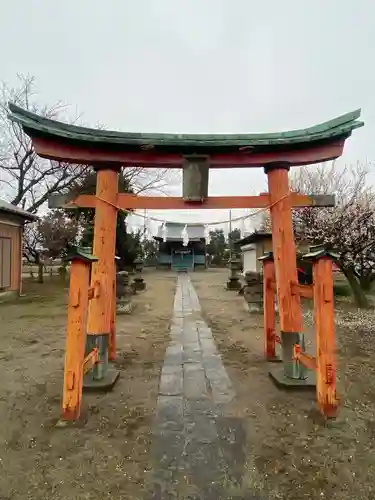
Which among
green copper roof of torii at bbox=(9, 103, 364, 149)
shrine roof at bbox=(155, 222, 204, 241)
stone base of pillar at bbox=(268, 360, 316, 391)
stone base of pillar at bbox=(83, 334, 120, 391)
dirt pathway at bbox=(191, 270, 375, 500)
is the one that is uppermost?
shrine roof at bbox=(155, 222, 204, 241)

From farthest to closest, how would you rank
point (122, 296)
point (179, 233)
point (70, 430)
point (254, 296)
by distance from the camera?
point (179, 233)
point (122, 296)
point (254, 296)
point (70, 430)

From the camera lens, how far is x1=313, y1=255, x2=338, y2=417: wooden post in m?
3.68

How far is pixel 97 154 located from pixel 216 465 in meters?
3.77

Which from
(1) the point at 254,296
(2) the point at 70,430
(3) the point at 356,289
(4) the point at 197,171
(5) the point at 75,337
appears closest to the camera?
(2) the point at 70,430

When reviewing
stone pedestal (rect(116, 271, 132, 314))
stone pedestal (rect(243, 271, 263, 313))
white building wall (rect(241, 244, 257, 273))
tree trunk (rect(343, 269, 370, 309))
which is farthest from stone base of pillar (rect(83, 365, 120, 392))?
white building wall (rect(241, 244, 257, 273))

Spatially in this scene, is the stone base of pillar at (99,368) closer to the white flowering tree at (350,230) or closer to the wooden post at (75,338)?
the wooden post at (75,338)

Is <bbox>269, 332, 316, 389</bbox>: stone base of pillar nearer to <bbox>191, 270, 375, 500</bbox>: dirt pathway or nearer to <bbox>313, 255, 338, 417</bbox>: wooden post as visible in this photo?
<bbox>191, 270, 375, 500</bbox>: dirt pathway

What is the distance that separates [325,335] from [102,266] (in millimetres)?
2859

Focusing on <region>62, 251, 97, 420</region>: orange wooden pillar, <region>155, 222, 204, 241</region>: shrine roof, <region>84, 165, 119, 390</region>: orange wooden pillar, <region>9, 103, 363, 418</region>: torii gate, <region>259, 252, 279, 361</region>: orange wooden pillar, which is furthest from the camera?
<region>155, 222, 204, 241</region>: shrine roof

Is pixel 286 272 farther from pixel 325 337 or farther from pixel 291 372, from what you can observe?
pixel 291 372

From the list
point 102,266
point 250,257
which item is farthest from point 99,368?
point 250,257

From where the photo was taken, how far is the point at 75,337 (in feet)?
12.2

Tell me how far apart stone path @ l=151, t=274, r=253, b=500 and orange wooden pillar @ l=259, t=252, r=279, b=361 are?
2.91 ft

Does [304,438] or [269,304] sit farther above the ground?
[269,304]
